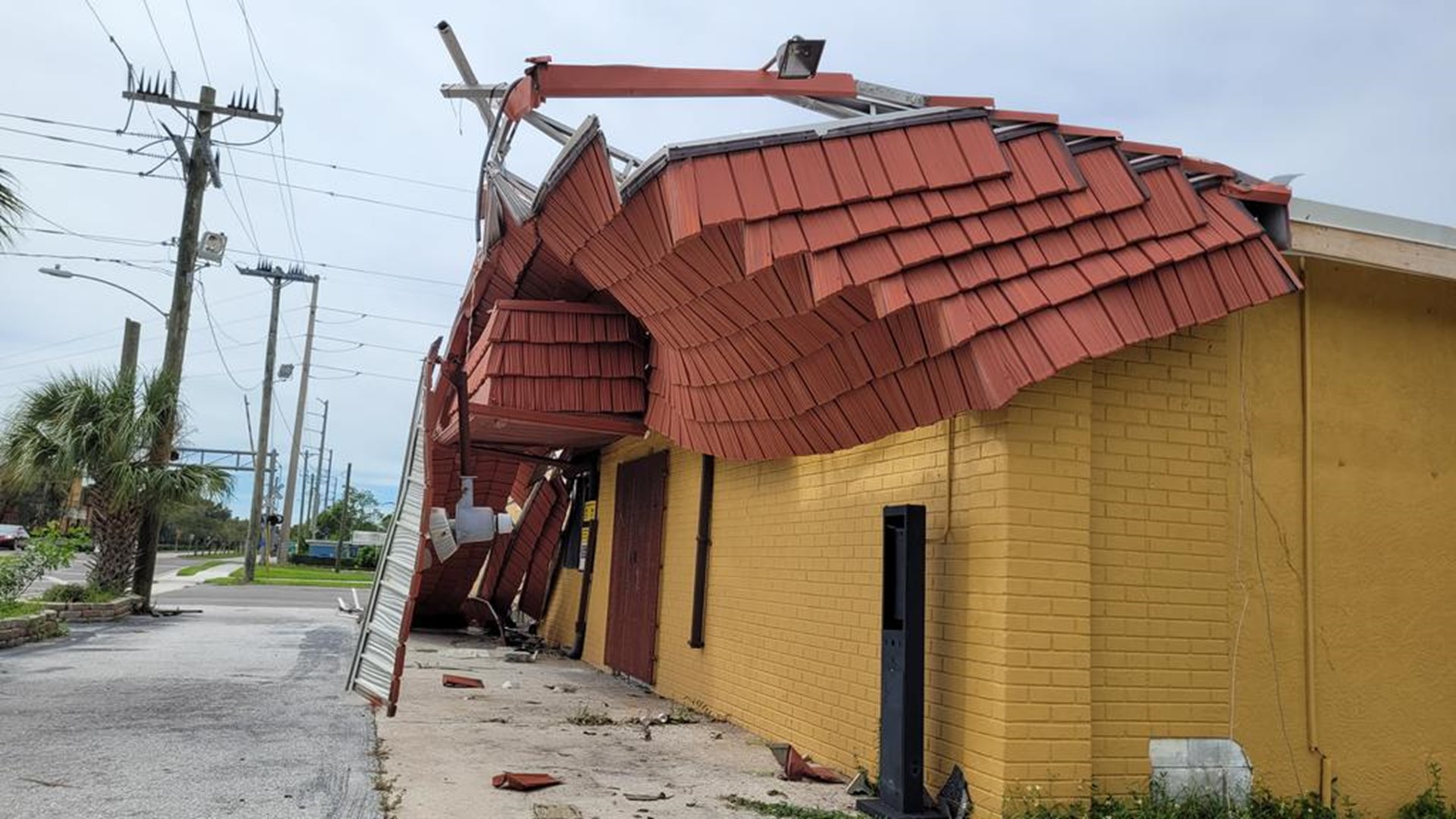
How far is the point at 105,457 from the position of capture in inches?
698

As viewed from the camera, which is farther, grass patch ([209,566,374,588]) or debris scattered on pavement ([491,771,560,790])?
grass patch ([209,566,374,588])

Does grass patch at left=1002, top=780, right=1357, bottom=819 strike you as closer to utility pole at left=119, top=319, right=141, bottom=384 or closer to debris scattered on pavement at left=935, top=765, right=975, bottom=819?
debris scattered on pavement at left=935, top=765, right=975, bottom=819

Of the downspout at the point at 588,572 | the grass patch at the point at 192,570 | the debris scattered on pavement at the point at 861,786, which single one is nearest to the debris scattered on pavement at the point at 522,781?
the debris scattered on pavement at the point at 861,786

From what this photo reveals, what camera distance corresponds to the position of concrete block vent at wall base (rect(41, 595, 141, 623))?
16031mm

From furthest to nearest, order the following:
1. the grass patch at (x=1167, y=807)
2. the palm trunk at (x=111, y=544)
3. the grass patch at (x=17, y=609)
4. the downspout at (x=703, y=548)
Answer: the palm trunk at (x=111, y=544) → the grass patch at (x=17, y=609) → the downspout at (x=703, y=548) → the grass patch at (x=1167, y=807)

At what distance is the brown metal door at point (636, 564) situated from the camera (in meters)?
11.2

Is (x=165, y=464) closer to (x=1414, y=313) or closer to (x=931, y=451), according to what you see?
(x=931, y=451)

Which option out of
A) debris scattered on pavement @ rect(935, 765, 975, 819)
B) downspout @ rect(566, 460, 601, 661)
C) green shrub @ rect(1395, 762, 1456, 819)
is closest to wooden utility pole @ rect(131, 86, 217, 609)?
downspout @ rect(566, 460, 601, 661)

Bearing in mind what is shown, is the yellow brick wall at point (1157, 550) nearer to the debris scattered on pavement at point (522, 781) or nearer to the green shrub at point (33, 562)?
the debris scattered on pavement at point (522, 781)

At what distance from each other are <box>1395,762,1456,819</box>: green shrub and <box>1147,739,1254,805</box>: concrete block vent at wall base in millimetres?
1117

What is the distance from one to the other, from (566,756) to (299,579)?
112ft

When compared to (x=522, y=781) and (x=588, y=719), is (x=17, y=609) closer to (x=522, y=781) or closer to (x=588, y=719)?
(x=588, y=719)

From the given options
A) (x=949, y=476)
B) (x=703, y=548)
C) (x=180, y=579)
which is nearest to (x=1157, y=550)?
(x=949, y=476)

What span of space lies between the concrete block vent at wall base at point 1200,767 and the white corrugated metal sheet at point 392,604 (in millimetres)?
4890
